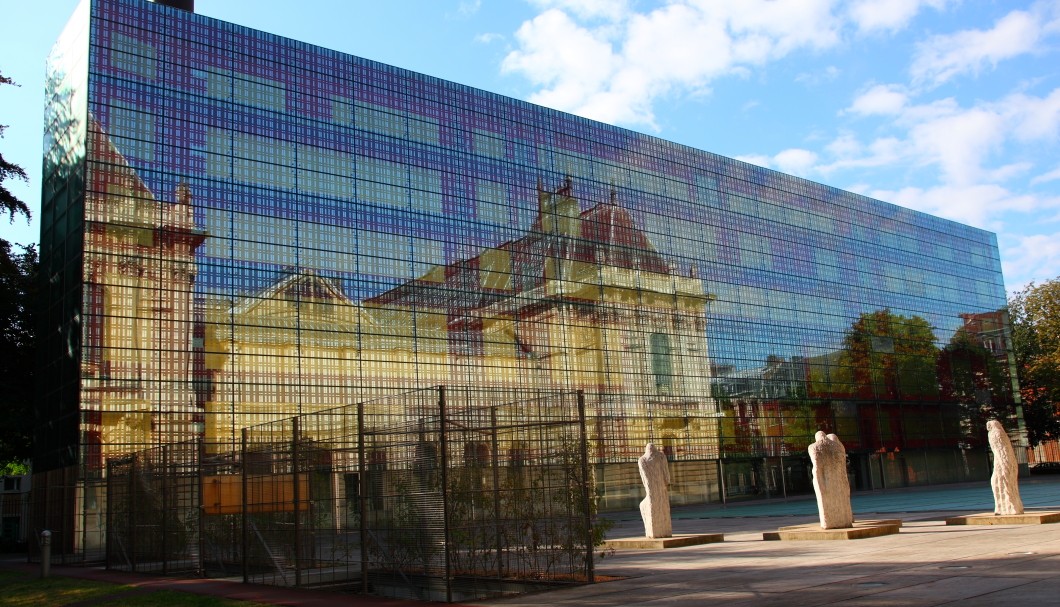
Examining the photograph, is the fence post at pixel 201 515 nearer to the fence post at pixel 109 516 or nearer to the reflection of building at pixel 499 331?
the fence post at pixel 109 516

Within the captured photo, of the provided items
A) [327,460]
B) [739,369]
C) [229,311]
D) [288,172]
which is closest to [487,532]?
[327,460]

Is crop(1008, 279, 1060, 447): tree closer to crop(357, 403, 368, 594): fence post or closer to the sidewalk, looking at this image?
the sidewalk

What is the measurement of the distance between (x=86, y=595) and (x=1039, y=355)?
287 ft

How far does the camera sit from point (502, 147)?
55000 millimetres

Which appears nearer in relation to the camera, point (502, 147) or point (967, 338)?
point (502, 147)

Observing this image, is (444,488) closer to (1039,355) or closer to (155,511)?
(155,511)

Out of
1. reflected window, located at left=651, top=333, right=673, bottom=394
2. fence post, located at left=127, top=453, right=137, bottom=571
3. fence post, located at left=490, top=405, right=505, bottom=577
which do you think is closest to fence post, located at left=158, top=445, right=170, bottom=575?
fence post, located at left=127, top=453, right=137, bottom=571

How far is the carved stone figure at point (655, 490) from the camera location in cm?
2470

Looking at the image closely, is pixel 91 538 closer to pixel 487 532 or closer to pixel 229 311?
pixel 229 311

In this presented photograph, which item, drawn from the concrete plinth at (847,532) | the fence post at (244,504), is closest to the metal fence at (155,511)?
the fence post at (244,504)

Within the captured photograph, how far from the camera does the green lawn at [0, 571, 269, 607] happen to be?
55.9 ft

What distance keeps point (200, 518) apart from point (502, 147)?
3598cm

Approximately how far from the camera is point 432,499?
16.2 metres

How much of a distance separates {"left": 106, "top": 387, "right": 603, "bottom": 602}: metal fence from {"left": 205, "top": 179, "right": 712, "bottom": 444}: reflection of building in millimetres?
23008
